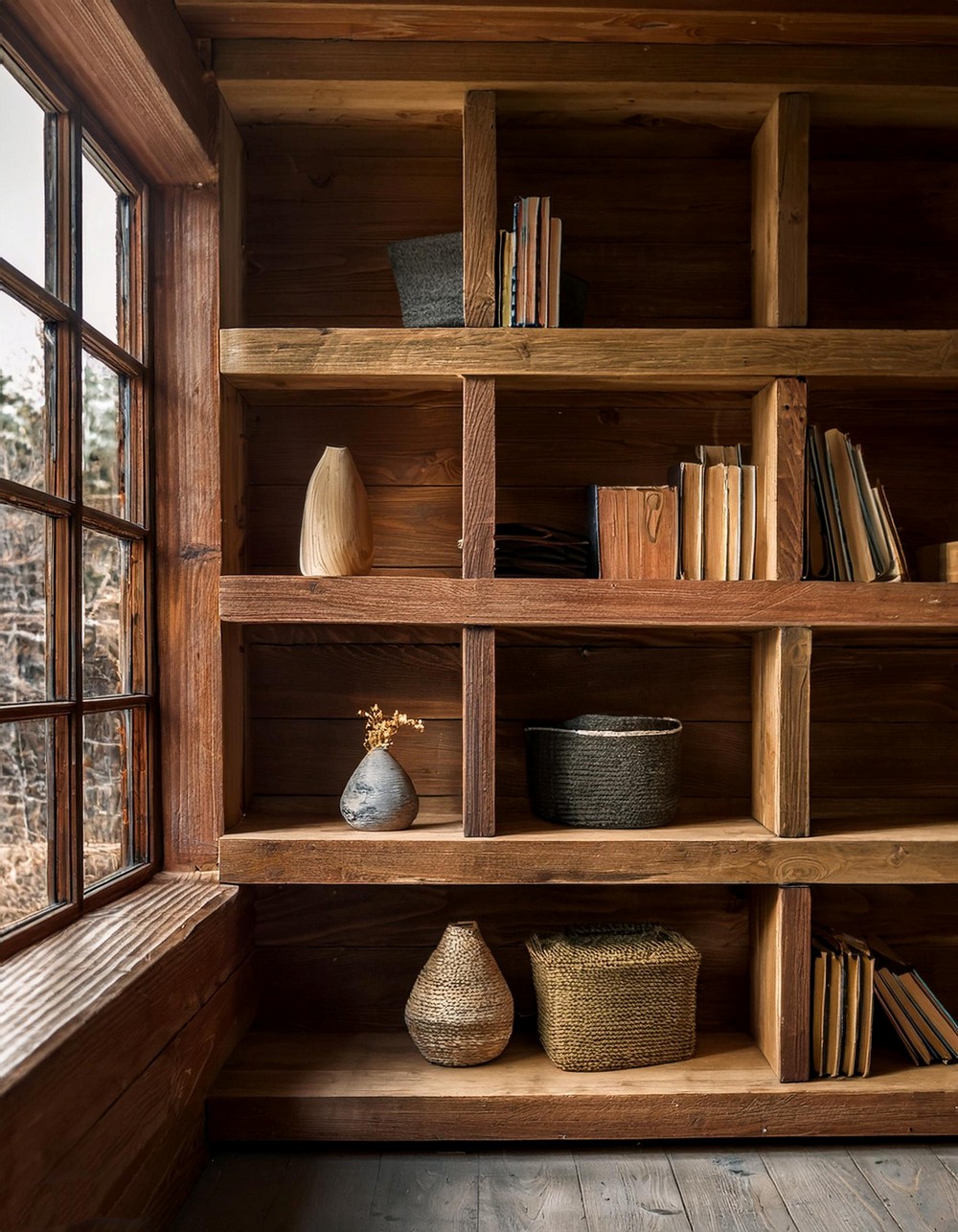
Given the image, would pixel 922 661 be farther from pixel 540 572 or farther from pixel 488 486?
pixel 488 486

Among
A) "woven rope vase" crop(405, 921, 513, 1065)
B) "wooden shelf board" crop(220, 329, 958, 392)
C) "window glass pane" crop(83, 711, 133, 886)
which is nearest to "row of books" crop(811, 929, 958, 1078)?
"woven rope vase" crop(405, 921, 513, 1065)

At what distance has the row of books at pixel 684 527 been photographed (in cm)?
212

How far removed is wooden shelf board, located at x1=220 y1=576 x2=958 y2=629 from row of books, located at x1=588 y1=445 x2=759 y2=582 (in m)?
0.06

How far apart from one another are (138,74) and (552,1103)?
2.07 meters

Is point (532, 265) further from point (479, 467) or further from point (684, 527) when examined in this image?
point (684, 527)

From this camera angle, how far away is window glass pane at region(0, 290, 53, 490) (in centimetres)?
155

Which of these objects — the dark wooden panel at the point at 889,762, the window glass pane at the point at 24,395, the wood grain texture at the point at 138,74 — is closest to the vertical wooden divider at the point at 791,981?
the dark wooden panel at the point at 889,762

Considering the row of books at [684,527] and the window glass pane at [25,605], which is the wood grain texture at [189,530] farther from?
the row of books at [684,527]

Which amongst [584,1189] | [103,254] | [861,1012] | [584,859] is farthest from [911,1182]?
[103,254]

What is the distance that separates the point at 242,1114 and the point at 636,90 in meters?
2.24

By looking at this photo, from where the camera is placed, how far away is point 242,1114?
6.57 ft

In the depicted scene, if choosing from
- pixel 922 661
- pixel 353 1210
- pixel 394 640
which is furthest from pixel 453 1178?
pixel 922 661

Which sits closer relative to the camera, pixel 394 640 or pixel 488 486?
pixel 488 486

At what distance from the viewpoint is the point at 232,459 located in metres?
2.22
